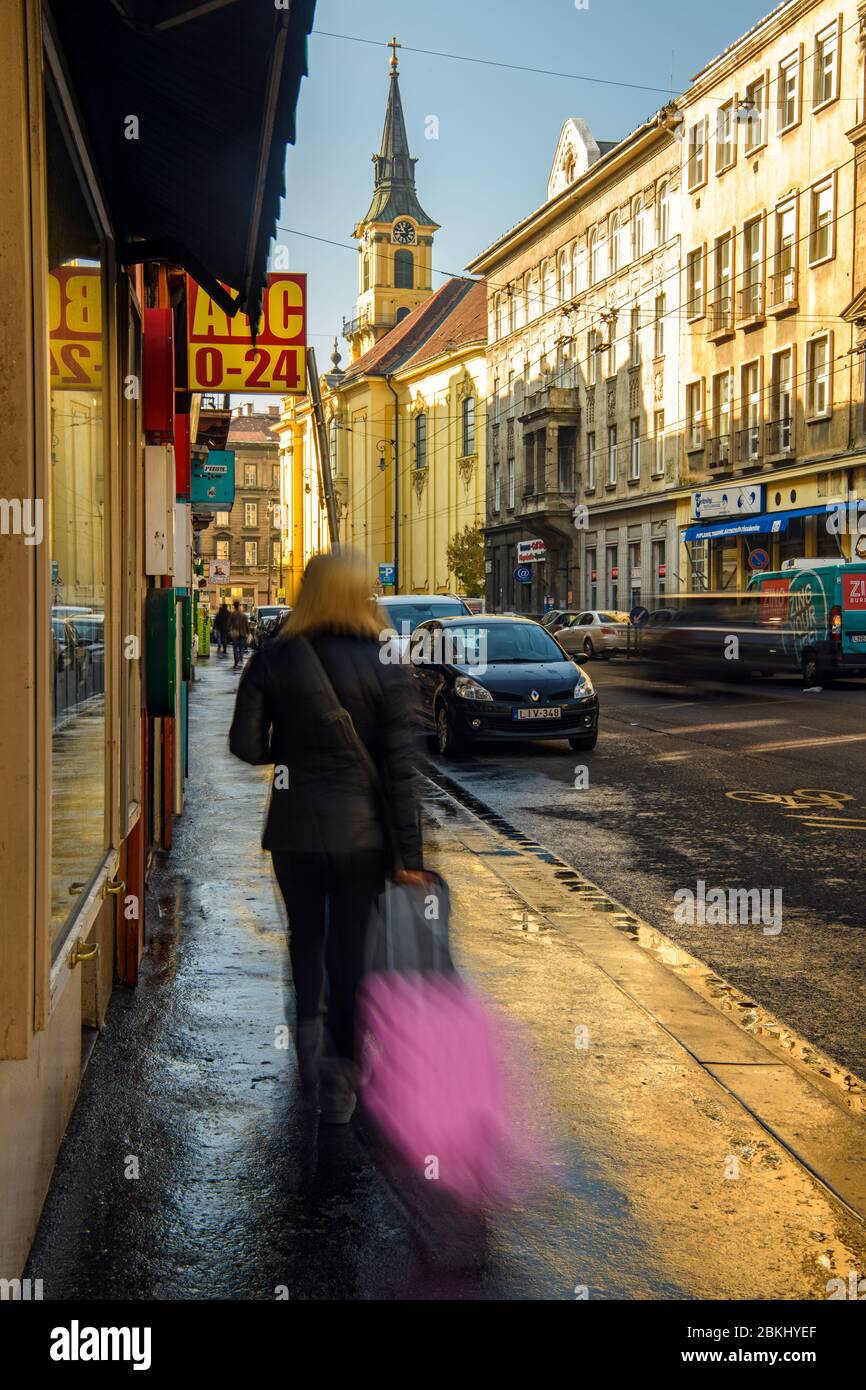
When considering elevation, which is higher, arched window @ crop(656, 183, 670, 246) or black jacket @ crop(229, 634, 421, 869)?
arched window @ crop(656, 183, 670, 246)

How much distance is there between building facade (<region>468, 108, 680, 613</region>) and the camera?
1987 inches

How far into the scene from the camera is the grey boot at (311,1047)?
4.80 meters

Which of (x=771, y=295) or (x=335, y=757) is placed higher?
(x=771, y=295)

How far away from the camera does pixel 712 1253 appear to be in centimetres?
382

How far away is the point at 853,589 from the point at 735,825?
16863mm

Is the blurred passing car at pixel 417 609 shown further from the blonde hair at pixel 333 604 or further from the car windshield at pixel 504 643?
the blonde hair at pixel 333 604

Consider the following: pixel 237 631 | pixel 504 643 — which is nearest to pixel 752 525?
pixel 237 631

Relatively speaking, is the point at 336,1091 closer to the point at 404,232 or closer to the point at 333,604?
the point at 333,604

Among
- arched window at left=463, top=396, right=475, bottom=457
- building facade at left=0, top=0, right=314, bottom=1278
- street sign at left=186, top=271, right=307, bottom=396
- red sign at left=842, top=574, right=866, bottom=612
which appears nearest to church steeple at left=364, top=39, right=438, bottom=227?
arched window at left=463, top=396, right=475, bottom=457

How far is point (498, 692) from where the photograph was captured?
54.4ft

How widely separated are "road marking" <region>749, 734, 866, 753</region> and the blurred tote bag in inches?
494

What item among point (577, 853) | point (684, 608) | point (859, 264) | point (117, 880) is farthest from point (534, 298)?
point (117, 880)

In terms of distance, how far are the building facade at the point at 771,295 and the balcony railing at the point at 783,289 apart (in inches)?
2.4

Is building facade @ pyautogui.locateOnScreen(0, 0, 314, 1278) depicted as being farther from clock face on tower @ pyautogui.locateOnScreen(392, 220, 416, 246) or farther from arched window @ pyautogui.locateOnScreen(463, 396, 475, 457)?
clock face on tower @ pyautogui.locateOnScreen(392, 220, 416, 246)
